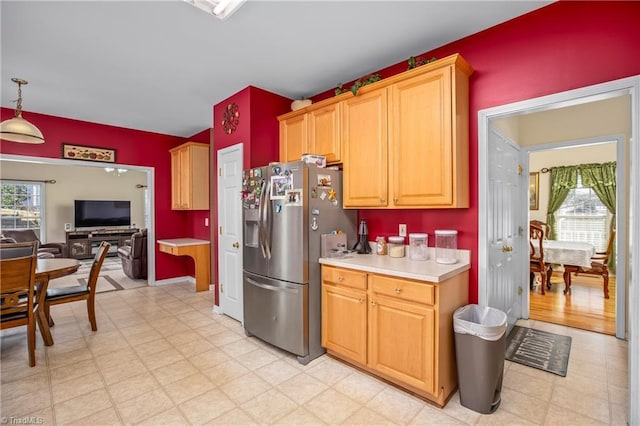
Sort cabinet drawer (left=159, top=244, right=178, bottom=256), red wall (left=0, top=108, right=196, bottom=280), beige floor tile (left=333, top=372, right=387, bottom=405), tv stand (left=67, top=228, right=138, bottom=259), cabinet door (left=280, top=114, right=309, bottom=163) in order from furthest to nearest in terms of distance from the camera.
Result: tv stand (left=67, top=228, right=138, bottom=259) → cabinet drawer (left=159, top=244, right=178, bottom=256) → red wall (left=0, top=108, right=196, bottom=280) → cabinet door (left=280, top=114, right=309, bottom=163) → beige floor tile (left=333, top=372, right=387, bottom=405)

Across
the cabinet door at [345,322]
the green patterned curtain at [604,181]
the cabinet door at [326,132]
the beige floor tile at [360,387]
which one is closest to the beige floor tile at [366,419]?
the beige floor tile at [360,387]

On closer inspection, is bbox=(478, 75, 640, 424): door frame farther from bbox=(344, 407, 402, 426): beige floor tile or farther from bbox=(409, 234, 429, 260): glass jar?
bbox=(344, 407, 402, 426): beige floor tile

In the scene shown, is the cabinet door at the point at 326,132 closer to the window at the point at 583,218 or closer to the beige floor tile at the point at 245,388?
the beige floor tile at the point at 245,388

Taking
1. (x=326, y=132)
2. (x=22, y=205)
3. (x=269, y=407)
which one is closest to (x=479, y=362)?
(x=269, y=407)

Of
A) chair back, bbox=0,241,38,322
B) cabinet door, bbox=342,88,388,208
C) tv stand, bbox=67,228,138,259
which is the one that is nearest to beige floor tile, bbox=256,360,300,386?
cabinet door, bbox=342,88,388,208

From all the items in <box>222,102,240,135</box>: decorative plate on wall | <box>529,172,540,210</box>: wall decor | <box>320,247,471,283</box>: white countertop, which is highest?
<box>222,102,240,135</box>: decorative plate on wall

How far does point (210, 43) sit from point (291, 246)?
6.24ft

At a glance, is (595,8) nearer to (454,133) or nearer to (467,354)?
(454,133)

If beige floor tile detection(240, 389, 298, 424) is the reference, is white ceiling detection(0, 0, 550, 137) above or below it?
above

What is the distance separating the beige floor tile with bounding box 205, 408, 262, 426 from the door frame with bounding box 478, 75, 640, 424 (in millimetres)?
1929

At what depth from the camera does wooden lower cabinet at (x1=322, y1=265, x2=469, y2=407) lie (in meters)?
2.03

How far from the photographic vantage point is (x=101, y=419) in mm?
1946

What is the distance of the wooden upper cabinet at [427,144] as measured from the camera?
228 cm

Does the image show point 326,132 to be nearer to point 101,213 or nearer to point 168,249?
point 168,249
